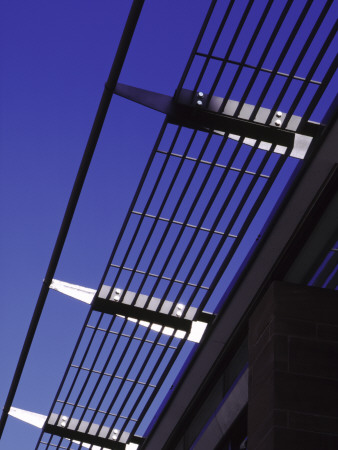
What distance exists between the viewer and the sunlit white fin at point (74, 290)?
14.9m

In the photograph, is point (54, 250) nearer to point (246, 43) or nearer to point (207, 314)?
point (207, 314)

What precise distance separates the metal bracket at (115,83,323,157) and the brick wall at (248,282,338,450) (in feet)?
9.76

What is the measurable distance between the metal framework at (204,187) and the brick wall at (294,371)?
2070 millimetres

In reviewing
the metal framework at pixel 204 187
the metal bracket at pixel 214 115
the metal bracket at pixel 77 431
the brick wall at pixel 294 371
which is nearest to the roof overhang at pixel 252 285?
the metal framework at pixel 204 187

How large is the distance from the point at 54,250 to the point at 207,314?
2976 mm

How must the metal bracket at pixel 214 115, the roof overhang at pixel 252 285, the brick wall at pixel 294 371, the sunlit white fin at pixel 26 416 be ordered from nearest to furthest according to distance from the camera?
the brick wall at pixel 294 371 → the roof overhang at pixel 252 285 → the metal bracket at pixel 214 115 → the sunlit white fin at pixel 26 416

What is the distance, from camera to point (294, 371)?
27.4ft

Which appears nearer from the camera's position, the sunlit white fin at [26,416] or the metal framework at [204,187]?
the metal framework at [204,187]

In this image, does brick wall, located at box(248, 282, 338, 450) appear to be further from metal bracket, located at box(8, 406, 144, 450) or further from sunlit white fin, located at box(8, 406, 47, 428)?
sunlit white fin, located at box(8, 406, 47, 428)

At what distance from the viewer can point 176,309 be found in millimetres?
14617

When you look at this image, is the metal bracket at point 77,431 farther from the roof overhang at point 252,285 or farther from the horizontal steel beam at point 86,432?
the roof overhang at point 252,285

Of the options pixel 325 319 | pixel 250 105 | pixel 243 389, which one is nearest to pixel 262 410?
pixel 325 319

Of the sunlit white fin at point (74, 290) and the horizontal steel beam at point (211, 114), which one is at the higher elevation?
the horizontal steel beam at point (211, 114)

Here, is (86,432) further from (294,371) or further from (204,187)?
(294,371)
